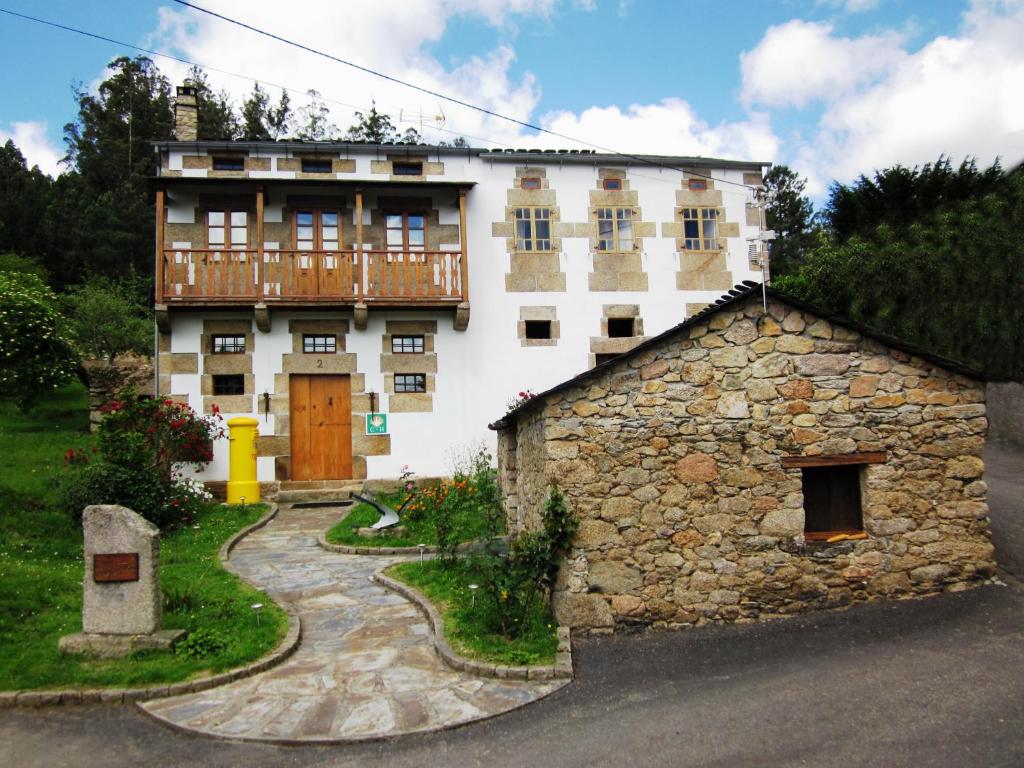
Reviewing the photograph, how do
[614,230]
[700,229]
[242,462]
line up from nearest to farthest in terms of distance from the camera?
[242,462]
[614,230]
[700,229]

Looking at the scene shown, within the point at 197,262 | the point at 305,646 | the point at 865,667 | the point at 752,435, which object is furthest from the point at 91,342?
the point at 865,667

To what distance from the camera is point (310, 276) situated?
44.5 ft

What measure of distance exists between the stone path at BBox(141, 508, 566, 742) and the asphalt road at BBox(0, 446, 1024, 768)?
155mm

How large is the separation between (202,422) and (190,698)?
879 centimetres

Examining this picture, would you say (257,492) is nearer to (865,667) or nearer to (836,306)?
(865,667)

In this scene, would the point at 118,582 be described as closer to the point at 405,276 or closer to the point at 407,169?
the point at 405,276

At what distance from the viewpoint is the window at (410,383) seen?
563 inches

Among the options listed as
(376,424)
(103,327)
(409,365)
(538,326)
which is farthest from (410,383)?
(103,327)

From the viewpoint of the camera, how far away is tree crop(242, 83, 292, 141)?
106 ft

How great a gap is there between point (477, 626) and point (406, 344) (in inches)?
348

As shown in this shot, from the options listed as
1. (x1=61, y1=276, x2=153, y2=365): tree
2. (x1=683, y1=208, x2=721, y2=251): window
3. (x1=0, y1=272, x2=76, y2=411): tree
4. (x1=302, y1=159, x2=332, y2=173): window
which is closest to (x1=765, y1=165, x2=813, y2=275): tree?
(x1=683, y1=208, x2=721, y2=251): window

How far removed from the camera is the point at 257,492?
43.0 feet

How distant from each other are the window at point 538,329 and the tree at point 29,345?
8.46 metres

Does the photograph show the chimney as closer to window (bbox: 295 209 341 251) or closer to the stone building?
window (bbox: 295 209 341 251)
